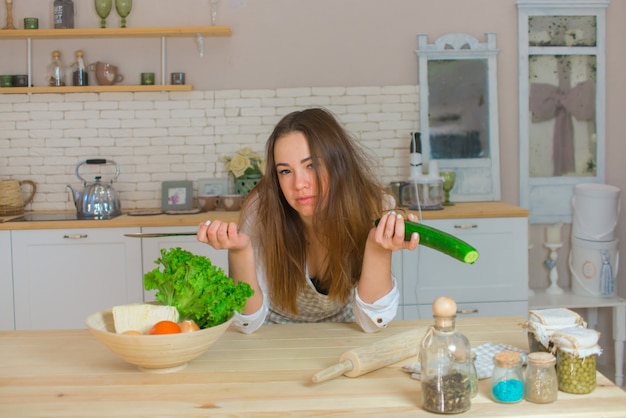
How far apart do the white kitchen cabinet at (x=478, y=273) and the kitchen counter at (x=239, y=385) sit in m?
2.02

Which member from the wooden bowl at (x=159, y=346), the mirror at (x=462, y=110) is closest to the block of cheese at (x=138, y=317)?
the wooden bowl at (x=159, y=346)

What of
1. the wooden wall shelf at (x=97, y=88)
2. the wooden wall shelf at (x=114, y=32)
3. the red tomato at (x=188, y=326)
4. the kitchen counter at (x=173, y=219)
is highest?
the wooden wall shelf at (x=114, y=32)

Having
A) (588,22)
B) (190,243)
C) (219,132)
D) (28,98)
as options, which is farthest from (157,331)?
(588,22)

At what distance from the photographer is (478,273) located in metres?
4.23

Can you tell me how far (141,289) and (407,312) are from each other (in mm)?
1438

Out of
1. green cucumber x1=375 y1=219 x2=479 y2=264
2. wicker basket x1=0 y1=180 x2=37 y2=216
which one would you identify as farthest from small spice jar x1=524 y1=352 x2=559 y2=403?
wicker basket x1=0 y1=180 x2=37 y2=216

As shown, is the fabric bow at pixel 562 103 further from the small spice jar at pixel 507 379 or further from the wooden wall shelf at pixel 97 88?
the small spice jar at pixel 507 379

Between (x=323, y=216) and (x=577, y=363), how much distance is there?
3.10 feet

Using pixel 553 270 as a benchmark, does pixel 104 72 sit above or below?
above

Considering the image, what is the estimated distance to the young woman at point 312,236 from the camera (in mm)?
2240

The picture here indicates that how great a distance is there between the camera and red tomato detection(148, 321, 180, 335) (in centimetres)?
179

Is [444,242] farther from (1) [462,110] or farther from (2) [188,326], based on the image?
(1) [462,110]

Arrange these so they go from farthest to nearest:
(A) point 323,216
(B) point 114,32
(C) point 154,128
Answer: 1. (C) point 154,128
2. (B) point 114,32
3. (A) point 323,216

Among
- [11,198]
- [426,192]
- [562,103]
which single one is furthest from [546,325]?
[11,198]
